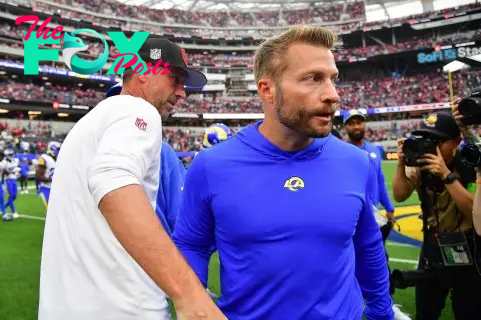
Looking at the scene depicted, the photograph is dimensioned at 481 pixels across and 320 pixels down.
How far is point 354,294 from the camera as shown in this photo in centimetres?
164

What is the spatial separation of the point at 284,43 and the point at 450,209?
93.4 inches

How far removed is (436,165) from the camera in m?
2.83

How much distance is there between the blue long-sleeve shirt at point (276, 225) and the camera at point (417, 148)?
1520 millimetres

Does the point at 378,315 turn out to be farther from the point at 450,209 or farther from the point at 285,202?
the point at 450,209

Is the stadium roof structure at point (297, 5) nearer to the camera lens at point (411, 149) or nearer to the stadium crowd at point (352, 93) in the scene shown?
the stadium crowd at point (352, 93)

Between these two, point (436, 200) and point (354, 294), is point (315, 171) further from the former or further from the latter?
point (436, 200)

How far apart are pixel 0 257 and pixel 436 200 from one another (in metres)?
7.24

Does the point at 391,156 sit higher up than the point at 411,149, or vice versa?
the point at 411,149

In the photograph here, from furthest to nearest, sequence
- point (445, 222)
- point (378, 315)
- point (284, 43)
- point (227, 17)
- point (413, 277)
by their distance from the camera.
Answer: point (227, 17), point (445, 222), point (413, 277), point (378, 315), point (284, 43)

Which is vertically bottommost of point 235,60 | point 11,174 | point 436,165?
point 11,174

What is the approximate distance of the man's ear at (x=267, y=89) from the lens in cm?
164

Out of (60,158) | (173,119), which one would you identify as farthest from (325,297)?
(173,119)

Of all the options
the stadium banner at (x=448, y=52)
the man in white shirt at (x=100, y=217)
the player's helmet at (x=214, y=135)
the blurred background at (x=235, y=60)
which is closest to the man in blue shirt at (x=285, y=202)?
the man in white shirt at (x=100, y=217)

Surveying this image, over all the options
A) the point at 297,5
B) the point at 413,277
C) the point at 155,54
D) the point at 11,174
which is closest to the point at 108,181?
the point at 155,54
